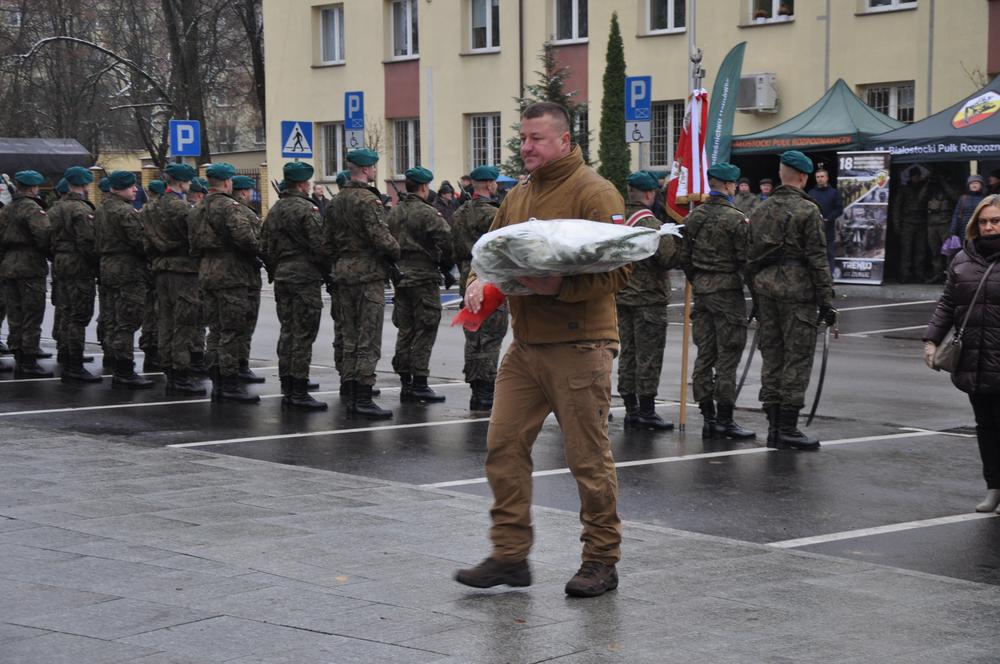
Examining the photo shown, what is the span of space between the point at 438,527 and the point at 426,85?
107 feet

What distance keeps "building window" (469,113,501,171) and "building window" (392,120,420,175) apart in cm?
202

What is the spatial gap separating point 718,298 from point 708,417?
0.90 meters

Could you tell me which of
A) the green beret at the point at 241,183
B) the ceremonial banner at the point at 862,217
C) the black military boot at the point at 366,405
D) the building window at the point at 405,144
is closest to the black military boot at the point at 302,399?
the black military boot at the point at 366,405

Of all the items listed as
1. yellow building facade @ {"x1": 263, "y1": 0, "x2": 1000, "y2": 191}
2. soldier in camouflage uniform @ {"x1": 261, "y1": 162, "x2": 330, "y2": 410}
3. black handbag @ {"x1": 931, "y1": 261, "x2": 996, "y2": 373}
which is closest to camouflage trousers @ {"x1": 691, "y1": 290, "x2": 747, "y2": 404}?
black handbag @ {"x1": 931, "y1": 261, "x2": 996, "y2": 373}

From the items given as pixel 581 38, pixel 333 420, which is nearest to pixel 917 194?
pixel 581 38

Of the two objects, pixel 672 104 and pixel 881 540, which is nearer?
pixel 881 540

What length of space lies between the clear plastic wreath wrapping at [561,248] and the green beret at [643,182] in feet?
19.0

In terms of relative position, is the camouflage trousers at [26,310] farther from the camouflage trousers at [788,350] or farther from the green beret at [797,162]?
the green beret at [797,162]

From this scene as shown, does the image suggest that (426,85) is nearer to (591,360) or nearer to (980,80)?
(980,80)

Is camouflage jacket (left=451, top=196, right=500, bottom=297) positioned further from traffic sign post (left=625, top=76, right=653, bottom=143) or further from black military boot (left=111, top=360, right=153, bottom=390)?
traffic sign post (left=625, top=76, right=653, bottom=143)

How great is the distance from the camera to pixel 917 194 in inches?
972

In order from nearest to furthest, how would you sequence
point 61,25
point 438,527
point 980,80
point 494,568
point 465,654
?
point 465,654 → point 494,568 → point 438,527 → point 980,80 → point 61,25

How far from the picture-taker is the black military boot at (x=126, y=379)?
14016 millimetres

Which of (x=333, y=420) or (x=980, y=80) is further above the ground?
(x=980, y=80)
